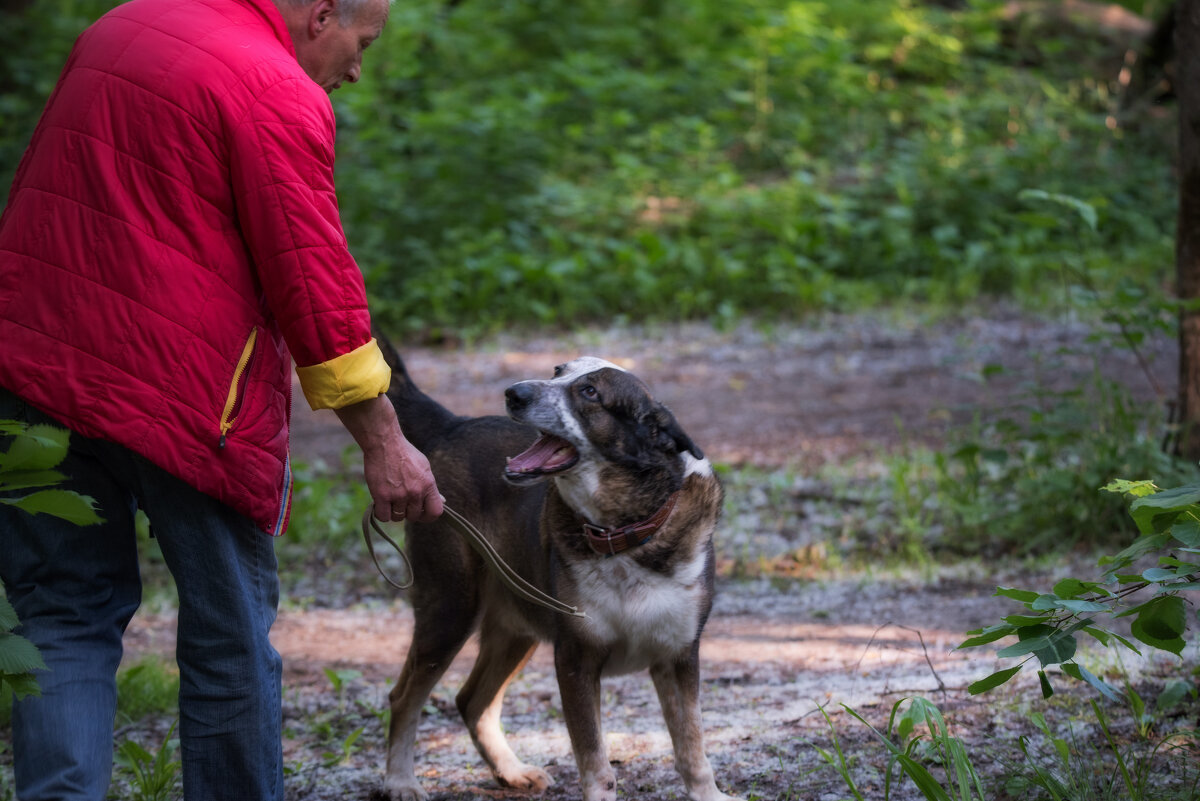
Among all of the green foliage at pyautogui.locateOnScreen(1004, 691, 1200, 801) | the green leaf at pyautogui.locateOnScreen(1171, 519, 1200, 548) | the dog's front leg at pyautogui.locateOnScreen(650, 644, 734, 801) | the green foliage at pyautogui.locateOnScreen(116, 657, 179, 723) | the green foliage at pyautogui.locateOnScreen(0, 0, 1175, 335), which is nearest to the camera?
the green leaf at pyautogui.locateOnScreen(1171, 519, 1200, 548)

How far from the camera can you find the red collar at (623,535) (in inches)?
127

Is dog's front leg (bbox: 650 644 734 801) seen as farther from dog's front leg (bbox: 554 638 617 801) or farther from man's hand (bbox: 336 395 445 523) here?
man's hand (bbox: 336 395 445 523)

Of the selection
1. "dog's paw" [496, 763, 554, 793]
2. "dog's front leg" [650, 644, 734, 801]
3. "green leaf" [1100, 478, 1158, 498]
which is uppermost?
"green leaf" [1100, 478, 1158, 498]

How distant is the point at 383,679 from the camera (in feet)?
15.8

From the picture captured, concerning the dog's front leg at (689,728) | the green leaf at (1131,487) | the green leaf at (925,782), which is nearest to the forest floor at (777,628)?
the dog's front leg at (689,728)

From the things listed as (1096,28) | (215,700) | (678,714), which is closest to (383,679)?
(678,714)

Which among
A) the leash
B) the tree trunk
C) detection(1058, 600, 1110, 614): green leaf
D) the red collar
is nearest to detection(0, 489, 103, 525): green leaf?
the leash

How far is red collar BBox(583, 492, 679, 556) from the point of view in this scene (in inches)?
127

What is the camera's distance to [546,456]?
331cm

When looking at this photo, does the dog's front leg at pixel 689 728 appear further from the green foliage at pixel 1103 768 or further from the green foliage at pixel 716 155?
the green foliage at pixel 716 155

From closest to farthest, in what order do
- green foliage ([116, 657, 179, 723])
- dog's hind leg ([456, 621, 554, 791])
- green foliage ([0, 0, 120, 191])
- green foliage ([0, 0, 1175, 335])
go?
1. dog's hind leg ([456, 621, 554, 791])
2. green foliage ([116, 657, 179, 723])
3. green foliage ([0, 0, 1175, 335])
4. green foliage ([0, 0, 120, 191])

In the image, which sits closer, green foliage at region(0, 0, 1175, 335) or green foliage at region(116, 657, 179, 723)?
green foliage at region(116, 657, 179, 723)

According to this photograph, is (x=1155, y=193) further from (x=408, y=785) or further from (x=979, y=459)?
(x=408, y=785)

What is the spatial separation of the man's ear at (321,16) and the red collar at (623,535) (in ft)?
4.91
